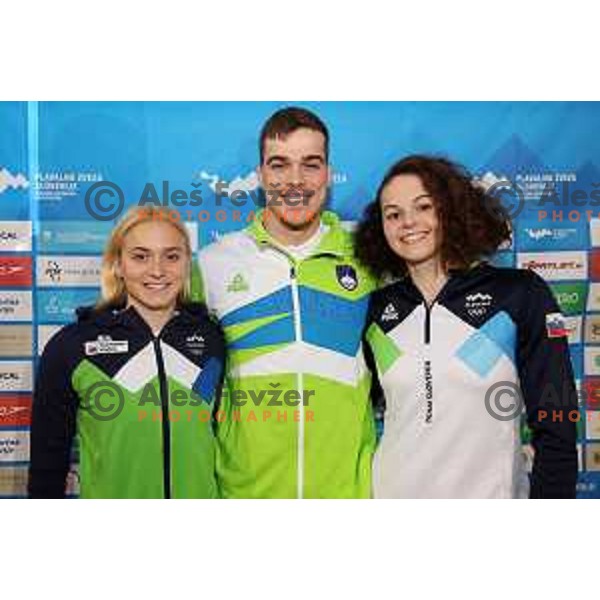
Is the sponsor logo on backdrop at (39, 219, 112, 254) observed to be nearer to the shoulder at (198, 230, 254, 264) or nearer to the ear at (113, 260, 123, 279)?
the ear at (113, 260, 123, 279)

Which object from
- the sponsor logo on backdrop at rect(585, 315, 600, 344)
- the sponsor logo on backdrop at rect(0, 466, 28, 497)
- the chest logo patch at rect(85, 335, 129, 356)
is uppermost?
the sponsor logo on backdrop at rect(585, 315, 600, 344)

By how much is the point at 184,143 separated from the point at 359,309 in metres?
0.59

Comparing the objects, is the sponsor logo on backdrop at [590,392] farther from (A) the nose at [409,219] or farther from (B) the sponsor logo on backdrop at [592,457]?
(A) the nose at [409,219]

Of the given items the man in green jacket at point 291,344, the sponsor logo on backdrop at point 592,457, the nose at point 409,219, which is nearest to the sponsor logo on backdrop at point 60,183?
the man in green jacket at point 291,344

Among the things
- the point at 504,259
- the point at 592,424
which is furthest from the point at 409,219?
the point at 592,424

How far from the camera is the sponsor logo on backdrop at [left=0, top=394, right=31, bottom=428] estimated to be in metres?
2.05

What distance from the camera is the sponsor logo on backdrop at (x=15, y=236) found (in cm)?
203

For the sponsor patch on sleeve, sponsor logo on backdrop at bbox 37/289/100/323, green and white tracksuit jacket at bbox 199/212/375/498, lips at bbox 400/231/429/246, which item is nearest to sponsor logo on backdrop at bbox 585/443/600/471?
the sponsor patch on sleeve

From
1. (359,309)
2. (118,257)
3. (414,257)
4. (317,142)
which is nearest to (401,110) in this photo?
(317,142)

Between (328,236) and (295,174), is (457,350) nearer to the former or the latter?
(328,236)

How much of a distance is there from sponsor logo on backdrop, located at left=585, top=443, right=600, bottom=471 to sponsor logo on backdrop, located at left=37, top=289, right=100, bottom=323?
127cm

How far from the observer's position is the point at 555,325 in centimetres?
201

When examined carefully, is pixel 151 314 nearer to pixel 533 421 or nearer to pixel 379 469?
pixel 379 469

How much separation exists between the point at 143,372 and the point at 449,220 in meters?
0.82
